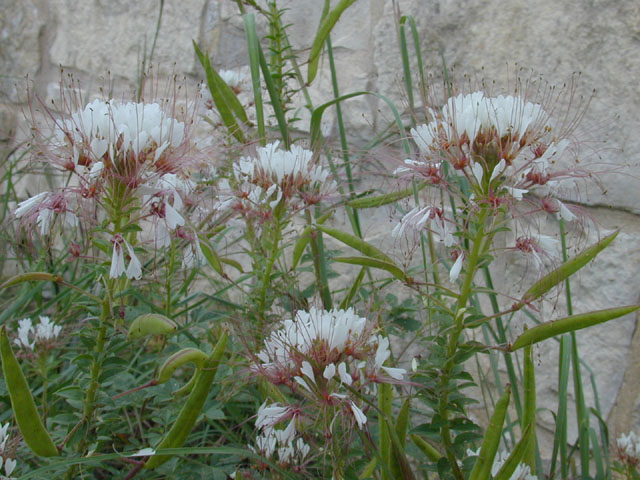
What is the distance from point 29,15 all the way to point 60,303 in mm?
1167

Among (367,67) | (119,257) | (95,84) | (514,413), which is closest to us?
(119,257)

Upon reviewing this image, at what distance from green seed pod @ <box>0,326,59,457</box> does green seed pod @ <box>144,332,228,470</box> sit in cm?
13

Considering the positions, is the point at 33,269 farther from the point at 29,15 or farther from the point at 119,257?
the point at 29,15

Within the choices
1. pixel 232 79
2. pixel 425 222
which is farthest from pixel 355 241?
pixel 232 79

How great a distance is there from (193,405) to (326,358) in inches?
6.9

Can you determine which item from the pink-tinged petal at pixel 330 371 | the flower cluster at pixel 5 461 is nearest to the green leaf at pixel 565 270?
the pink-tinged petal at pixel 330 371

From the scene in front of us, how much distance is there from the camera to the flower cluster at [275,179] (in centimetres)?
103

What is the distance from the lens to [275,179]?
1029 mm

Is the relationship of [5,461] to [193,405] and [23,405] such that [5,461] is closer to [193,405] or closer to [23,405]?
[23,405]

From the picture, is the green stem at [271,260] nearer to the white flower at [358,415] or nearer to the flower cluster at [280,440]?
the flower cluster at [280,440]

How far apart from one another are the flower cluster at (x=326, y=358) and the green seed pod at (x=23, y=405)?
0.91ft

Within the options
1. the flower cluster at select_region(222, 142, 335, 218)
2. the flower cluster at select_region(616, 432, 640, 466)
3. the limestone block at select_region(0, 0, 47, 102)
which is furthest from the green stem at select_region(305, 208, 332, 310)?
the limestone block at select_region(0, 0, 47, 102)

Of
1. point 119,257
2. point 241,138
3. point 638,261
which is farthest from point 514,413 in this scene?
point 119,257

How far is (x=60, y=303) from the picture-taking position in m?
1.61
